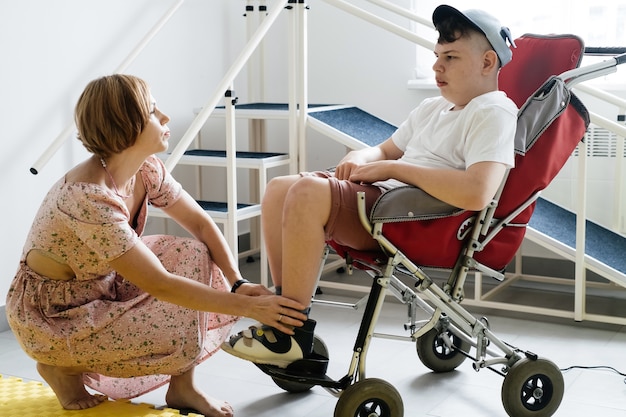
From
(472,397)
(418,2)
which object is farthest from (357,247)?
(418,2)

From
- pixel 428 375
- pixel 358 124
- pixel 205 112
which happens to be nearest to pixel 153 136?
pixel 205 112

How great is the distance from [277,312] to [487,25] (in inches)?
34.4

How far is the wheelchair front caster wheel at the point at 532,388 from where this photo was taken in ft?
7.26

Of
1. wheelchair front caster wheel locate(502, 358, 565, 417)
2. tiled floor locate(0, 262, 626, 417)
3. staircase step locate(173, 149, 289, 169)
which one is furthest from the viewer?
staircase step locate(173, 149, 289, 169)

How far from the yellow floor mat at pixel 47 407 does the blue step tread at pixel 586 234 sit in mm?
1687

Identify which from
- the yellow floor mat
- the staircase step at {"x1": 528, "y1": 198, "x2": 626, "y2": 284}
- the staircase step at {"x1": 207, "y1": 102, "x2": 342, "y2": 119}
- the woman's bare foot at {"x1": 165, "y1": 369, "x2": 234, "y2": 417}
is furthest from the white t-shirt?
the staircase step at {"x1": 207, "y1": 102, "x2": 342, "y2": 119}

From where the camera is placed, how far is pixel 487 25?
2141 millimetres

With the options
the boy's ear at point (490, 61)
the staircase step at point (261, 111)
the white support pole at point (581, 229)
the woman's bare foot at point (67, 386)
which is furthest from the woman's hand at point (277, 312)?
the staircase step at point (261, 111)

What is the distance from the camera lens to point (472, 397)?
2.42m

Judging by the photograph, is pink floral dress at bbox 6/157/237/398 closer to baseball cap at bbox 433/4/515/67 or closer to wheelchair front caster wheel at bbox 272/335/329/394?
wheelchair front caster wheel at bbox 272/335/329/394

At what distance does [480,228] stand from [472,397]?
22.4 inches

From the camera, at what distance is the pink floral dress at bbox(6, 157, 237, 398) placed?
2.01m

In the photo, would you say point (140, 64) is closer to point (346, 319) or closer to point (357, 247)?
point (346, 319)

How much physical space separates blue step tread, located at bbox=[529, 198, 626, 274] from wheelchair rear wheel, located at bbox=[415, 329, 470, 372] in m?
0.77
